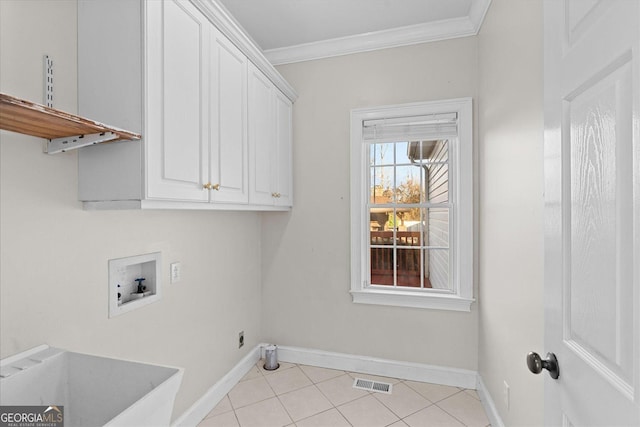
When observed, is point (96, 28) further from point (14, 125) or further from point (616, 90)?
point (616, 90)

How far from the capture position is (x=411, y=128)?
256 centimetres

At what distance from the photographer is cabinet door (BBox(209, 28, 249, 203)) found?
1.69m

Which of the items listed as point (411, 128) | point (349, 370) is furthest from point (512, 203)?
point (349, 370)

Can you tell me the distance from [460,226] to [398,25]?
62.0 inches

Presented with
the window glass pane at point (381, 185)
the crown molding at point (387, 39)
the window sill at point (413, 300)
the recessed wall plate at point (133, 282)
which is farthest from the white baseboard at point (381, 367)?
the crown molding at point (387, 39)

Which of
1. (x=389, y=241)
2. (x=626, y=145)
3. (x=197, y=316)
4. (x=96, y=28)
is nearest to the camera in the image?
(x=626, y=145)

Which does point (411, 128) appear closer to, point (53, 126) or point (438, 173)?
point (438, 173)

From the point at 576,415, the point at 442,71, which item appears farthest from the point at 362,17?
the point at 576,415

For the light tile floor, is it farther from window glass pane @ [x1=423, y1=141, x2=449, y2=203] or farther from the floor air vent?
window glass pane @ [x1=423, y1=141, x2=449, y2=203]

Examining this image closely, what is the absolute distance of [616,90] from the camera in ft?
2.10

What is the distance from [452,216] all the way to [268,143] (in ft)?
4.96

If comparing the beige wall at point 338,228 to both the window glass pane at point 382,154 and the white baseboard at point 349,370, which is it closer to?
the white baseboard at point 349,370

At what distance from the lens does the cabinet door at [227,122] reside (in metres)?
1.69

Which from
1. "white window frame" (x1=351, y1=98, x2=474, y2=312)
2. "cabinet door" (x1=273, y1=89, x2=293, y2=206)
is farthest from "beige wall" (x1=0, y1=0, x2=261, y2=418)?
"white window frame" (x1=351, y1=98, x2=474, y2=312)
